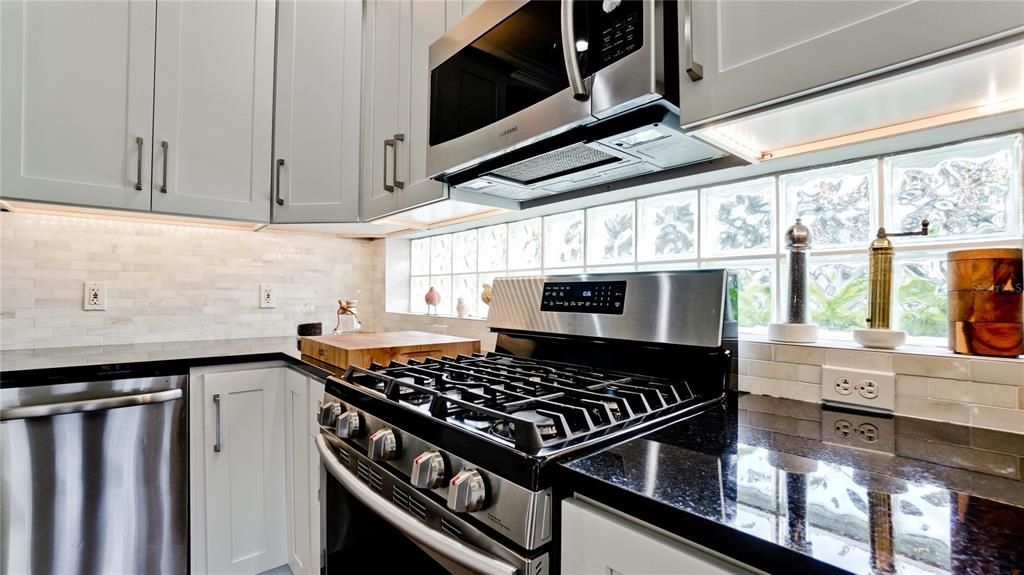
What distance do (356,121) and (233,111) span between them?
49cm

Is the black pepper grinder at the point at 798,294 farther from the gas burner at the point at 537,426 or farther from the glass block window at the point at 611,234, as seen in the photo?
the gas burner at the point at 537,426

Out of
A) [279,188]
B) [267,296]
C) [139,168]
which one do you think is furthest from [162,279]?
[279,188]

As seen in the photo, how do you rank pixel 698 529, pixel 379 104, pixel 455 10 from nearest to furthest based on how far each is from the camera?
1. pixel 698 529
2. pixel 455 10
3. pixel 379 104

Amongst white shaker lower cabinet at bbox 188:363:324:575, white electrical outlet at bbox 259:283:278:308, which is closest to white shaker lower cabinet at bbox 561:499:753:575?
white shaker lower cabinet at bbox 188:363:324:575

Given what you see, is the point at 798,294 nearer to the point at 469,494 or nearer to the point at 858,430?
the point at 858,430

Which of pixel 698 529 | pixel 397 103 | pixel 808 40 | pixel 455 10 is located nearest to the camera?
pixel 698 529

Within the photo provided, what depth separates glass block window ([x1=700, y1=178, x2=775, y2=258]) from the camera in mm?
1209

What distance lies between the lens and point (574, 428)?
2.53 ft

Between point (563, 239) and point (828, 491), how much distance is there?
1.23 metres

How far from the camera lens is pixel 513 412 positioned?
2.72ft

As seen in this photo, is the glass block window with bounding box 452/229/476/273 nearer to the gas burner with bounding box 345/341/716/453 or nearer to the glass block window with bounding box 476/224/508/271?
the glass block window with bounding box 476/224/508/271

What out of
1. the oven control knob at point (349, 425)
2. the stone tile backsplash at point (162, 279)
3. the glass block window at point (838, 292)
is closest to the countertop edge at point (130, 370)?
the oven control knob at point (349, 425)

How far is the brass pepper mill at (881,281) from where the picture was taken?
965 mm

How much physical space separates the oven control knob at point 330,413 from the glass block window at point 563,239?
0.89 metres
